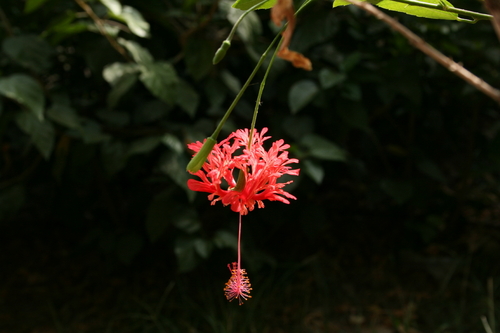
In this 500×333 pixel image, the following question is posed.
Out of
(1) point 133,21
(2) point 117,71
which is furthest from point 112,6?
(2) point 117,71

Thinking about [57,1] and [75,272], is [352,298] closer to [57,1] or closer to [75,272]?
[75,272]

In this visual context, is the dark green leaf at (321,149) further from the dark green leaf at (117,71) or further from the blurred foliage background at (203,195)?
Answer: the dark green leaf at (117,71)

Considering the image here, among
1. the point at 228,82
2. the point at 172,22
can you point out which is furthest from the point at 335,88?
the point at 172,22

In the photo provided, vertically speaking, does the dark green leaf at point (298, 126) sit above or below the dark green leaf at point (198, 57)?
below

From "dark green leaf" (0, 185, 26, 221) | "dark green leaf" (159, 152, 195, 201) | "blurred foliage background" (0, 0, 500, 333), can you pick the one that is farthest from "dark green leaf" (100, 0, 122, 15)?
"dark green leaf" (0, 185, 26, 221)

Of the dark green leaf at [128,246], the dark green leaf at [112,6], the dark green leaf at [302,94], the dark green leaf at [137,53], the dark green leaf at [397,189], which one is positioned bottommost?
the dark green leaf at [128,246]

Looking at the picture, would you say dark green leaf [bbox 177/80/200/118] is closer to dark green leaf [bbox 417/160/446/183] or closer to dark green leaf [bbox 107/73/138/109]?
dark green leaf [bbox 107/73/138/109]

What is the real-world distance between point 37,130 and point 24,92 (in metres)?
0.08

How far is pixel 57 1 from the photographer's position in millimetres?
1127

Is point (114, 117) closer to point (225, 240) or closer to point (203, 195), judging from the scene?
point (203, 195)

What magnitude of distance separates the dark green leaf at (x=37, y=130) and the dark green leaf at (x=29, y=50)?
12 cm

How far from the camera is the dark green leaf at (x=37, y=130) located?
38.2 inches

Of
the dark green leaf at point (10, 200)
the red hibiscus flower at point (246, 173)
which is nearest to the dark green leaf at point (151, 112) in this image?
the dark green leaf at point (10, 200)

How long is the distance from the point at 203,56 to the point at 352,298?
0.88 metres
